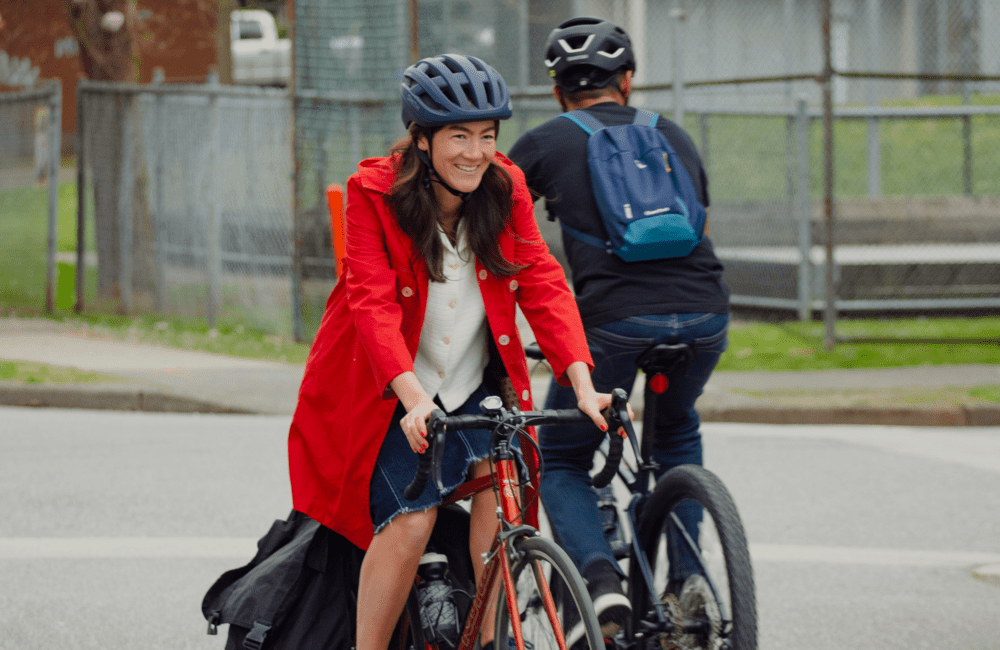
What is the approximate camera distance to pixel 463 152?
2.99m

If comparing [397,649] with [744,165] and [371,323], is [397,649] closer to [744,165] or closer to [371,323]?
[371,323]

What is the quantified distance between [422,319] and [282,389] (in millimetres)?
6214

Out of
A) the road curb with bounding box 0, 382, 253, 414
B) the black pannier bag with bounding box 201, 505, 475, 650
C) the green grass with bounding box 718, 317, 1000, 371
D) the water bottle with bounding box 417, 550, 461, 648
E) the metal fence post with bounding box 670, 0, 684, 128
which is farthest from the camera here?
the metal fence post with bounding box 670, 0, 684, 128

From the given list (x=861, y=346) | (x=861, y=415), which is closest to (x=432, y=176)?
(x=861, y=415)

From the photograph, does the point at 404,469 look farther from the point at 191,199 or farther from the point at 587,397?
the point at 191,199

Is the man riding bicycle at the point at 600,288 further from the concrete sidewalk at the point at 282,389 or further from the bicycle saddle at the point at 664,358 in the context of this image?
the concrete sidewalk at the point at 282,389

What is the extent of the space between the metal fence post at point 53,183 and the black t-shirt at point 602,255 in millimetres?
10704

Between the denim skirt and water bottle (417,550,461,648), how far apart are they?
0.23 m

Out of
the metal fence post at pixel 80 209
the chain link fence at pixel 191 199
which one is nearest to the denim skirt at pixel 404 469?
the chain link fence at pixel 191 199

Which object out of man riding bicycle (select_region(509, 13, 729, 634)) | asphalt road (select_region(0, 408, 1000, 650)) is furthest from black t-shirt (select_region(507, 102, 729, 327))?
asphalt road (select_region(0, 408, 1000, 650))

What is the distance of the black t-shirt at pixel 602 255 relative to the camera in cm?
354

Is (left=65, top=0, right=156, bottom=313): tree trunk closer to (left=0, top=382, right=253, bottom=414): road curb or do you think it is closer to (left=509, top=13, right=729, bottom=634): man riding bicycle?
(left=0, top=382, right=253, bottom=414): road curb

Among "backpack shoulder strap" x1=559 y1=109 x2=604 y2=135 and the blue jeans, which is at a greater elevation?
"backpack shoulder strap" x1=559 y1=109 x2=604 y2=135

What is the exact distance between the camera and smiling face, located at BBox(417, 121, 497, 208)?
299cm
